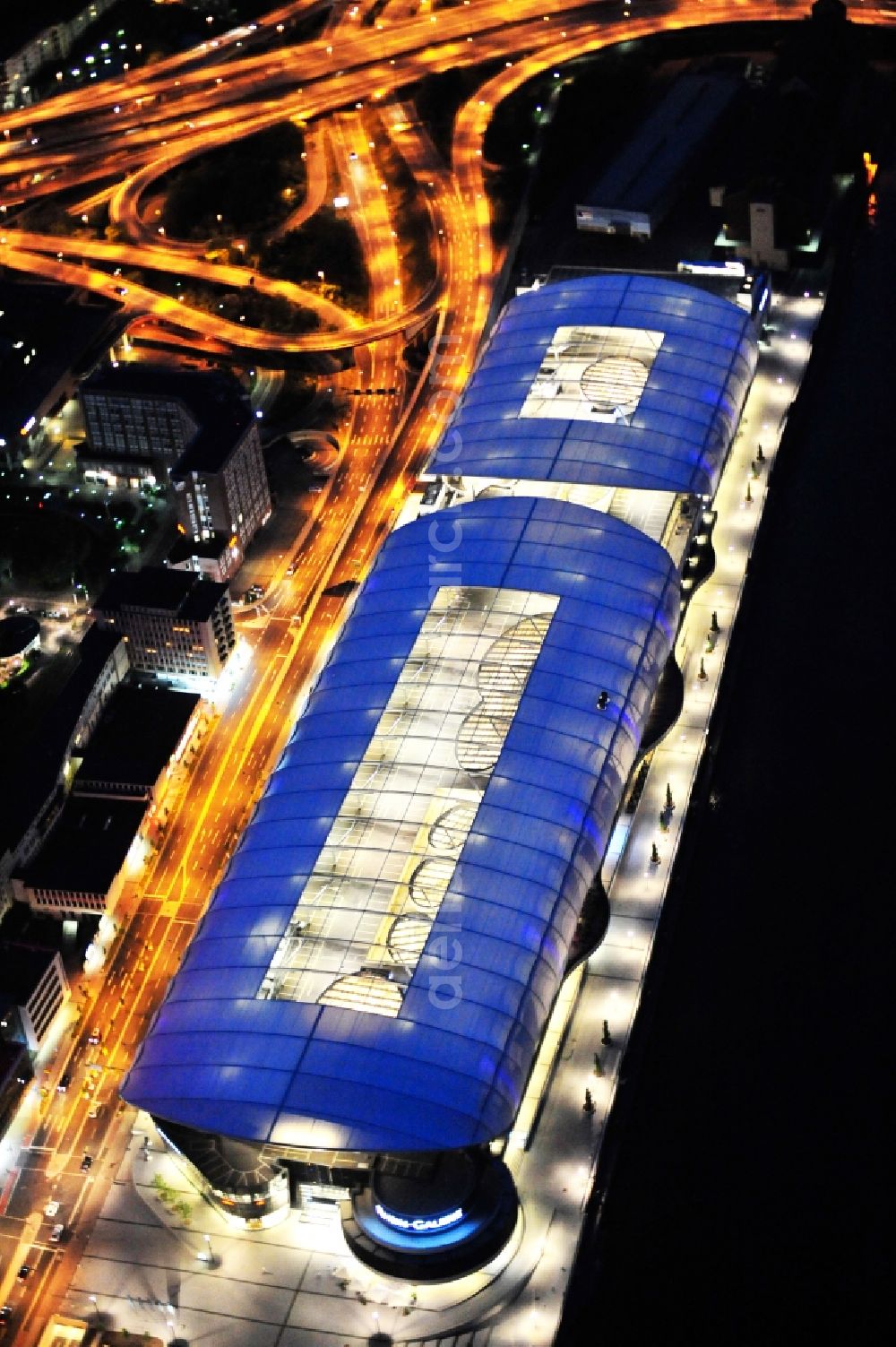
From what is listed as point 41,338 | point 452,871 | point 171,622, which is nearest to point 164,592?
point 171,622

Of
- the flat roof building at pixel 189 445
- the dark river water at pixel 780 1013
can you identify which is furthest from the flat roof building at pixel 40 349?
the dark river water at pixel 780 1013

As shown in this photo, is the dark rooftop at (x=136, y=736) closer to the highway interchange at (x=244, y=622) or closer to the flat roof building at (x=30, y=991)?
the highway interchange at (x=244, y=622)

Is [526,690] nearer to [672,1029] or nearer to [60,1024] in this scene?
[672,1029]

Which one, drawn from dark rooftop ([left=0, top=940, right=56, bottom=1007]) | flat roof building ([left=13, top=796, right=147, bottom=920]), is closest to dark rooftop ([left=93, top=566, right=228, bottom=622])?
flat roof building ([left=13, top=796, right=147, bottom=920])

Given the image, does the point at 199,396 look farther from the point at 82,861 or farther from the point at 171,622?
the point at 82,861

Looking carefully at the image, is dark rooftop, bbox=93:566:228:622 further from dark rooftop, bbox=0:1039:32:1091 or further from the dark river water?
the dark river water

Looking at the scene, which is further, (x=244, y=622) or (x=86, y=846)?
(x=244, y=622)
